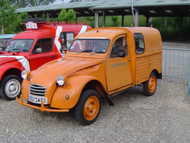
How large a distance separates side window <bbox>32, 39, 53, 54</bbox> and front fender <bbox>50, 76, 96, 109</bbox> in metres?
3.07

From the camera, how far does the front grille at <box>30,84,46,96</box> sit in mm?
4718

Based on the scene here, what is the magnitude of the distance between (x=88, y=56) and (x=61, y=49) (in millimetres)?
2826

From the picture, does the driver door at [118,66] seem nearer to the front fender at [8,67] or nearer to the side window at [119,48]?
the side window at [119,48]

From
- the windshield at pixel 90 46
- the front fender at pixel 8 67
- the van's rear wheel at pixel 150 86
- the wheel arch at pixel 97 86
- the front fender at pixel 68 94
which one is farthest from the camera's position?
the van's rear wheel at pixel 150 86

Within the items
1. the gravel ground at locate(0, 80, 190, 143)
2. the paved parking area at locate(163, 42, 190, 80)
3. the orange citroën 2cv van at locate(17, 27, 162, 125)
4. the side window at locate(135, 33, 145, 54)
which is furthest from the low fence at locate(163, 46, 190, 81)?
the side window at locate(135, 33, 145, 54)

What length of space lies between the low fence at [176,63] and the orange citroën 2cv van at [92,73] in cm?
229

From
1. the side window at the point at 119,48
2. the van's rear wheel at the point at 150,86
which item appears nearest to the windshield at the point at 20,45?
the side window at the point at 119,48

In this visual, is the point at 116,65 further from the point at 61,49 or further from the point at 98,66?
the point at 61,49

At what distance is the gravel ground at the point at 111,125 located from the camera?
4406 millimetres

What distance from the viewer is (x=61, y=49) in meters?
8.20

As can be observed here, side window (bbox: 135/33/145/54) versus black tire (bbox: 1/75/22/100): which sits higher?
side window (bbox: 135/33/145/54)

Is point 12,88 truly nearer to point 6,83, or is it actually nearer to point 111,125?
point 6,83

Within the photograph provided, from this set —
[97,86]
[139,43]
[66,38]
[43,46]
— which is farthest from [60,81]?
[66,38]

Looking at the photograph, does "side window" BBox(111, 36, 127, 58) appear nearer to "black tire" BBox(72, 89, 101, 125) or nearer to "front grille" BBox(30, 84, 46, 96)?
"black tire" BBox(72, 89, 101, 125)
